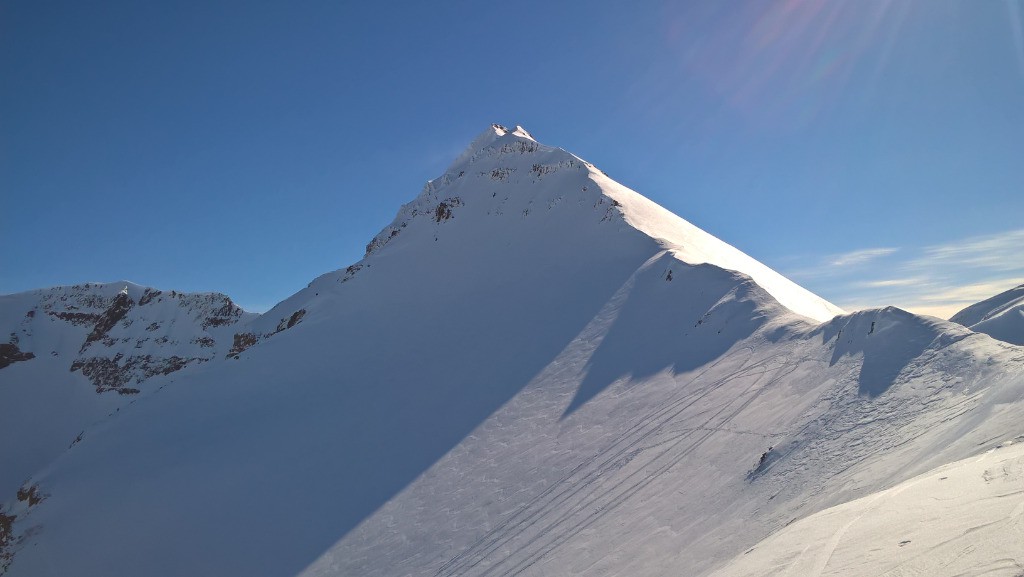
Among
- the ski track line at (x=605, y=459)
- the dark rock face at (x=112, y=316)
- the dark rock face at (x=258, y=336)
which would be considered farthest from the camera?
the dark rock face at (x=112, y=316)

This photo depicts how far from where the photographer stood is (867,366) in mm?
8922

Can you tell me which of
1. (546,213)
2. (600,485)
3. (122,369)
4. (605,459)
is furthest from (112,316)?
(600,485)

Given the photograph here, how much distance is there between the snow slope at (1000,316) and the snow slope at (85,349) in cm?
6429

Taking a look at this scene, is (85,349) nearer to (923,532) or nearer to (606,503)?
(606,503)

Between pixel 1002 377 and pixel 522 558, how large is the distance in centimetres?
756

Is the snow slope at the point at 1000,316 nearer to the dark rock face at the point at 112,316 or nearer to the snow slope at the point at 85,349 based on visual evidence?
the snow slope at the point at 85,349

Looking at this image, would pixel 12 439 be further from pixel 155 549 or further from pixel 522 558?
pixel 522 558

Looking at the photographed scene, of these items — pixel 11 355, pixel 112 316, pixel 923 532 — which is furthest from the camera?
pixel 112 316

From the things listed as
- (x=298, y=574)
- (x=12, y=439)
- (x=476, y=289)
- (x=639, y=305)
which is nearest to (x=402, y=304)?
(x=476, y=289)

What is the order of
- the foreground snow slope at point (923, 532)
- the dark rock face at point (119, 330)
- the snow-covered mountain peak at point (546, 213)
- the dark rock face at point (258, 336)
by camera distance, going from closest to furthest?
the foreground snow slope at point (923, 532), the snow-covered mountain peak at point (546, 213), the dark rock face at point (258, 336), the dark rock face at point (119, 330)

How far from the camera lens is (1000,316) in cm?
1529

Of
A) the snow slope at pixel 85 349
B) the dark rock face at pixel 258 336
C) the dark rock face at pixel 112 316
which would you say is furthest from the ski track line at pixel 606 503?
the dark rock face at pixel 112 316

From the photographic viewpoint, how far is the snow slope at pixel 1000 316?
14586mm

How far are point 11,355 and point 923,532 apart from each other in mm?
86980
